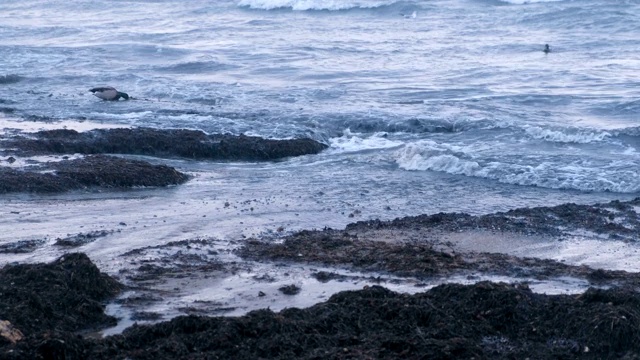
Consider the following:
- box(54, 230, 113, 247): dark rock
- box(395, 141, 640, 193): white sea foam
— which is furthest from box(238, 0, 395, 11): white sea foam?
box(54, 230, 113, 247): dark rock

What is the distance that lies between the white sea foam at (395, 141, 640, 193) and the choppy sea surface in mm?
29

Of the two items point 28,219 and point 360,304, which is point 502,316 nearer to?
point 360,304

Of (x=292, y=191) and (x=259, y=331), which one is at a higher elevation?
(x=259, y=331)

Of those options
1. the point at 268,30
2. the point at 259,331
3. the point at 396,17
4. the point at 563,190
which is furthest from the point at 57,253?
the point at 396,17

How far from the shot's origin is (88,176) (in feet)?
34.7

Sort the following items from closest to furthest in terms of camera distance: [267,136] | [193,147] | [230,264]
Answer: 1. [230,264]
2. [193,147]
3. [267,136]

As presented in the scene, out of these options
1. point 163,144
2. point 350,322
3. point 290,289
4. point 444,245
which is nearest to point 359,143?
point 163,144

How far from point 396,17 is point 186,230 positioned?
2624cm

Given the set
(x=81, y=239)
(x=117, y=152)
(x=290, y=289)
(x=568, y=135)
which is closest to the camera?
(x=290, y=289)

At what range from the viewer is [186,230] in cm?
868

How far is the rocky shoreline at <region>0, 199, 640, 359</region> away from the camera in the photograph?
5211mm

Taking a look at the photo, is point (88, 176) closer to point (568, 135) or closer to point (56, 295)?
point (56, 295)

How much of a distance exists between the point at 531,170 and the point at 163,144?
513 cm

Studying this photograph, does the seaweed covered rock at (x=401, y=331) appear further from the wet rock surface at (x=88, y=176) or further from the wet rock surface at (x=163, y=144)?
the wet rock surface at (x=163, y=144)
